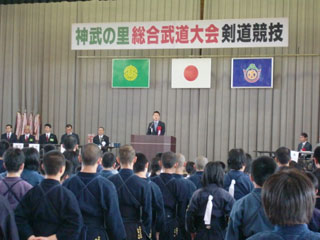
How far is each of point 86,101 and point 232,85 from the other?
4.43 meters

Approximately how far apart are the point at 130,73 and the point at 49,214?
33.4ft

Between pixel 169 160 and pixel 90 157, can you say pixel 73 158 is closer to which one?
pixel 169 160

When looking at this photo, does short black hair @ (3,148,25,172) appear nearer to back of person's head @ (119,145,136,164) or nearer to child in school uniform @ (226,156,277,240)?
back of person's head @ (119,145,136,164)

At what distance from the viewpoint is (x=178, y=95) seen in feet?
41.5

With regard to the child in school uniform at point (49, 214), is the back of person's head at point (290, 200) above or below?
above

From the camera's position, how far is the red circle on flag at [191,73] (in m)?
12.2

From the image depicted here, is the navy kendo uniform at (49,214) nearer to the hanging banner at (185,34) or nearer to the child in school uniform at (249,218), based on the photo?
the child in school uniform at (249,218)

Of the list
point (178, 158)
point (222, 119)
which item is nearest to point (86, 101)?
point (222, 119)

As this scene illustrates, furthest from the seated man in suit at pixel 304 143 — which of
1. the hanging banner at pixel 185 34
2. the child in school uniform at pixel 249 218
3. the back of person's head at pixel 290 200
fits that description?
the back of person's head at pixel 290 200

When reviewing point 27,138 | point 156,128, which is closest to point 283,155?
point 156,128

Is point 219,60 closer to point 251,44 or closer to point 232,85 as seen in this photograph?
point 232,85

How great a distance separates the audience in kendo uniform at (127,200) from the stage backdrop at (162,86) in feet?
25.6

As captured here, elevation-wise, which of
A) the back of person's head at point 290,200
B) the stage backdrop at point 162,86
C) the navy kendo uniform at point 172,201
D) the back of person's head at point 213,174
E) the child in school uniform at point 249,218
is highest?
the stage backdrop at point 162,86

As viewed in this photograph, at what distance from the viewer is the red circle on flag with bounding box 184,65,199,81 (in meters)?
12.2
